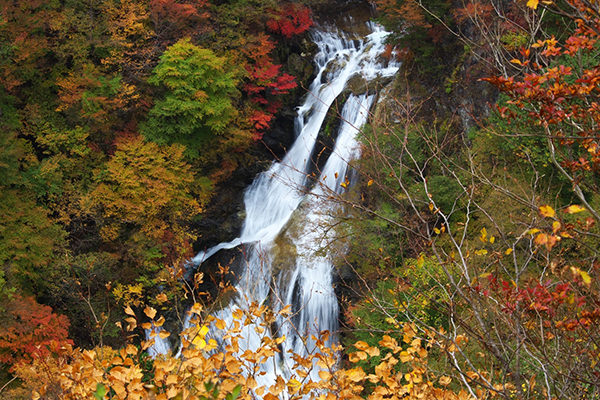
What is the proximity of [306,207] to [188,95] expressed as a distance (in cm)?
499

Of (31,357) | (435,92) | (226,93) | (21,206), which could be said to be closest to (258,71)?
(226,93)

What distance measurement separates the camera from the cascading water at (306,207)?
11430mm

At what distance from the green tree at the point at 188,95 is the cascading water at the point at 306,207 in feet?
8.80

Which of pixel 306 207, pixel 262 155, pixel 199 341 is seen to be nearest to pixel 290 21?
pixel 262 155

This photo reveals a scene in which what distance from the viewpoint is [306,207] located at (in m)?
13.9

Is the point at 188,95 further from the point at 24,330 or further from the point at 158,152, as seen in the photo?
the point at 24,330

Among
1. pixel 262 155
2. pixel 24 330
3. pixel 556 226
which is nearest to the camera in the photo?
pixel 556 226

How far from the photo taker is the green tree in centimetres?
1244

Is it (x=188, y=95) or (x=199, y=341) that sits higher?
(x=188, y=95)

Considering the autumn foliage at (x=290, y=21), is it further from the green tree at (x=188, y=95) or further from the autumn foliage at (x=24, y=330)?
the autumn foliage at (x=24, y=330)

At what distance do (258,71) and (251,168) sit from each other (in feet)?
11.0

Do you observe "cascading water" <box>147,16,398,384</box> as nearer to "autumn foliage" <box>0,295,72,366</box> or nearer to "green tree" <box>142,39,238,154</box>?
"autumn foliage" <box>0,295,72,366</box>

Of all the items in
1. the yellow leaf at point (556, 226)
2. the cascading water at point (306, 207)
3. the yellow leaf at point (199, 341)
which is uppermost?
the yellow leaf at point (556, 226)

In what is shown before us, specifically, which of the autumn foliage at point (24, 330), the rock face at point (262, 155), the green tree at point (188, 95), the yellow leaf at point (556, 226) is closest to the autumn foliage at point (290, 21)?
the rock face at point (262, 155)
